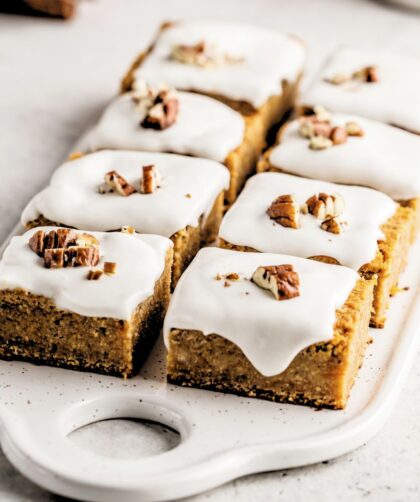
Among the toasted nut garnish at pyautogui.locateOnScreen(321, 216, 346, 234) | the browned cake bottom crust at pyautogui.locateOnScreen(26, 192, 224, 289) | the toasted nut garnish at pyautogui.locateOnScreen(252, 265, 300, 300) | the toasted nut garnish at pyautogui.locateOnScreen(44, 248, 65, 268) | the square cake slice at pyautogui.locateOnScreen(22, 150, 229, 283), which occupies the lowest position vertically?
the browned cake bottom crust at pyautogui.locateOnScreen(26, 192, 224, 289)

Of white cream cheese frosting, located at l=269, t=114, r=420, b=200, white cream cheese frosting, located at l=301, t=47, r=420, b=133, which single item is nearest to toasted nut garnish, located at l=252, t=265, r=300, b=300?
white cream cheese frosting, located at l=269, t=114, r=420, b=200

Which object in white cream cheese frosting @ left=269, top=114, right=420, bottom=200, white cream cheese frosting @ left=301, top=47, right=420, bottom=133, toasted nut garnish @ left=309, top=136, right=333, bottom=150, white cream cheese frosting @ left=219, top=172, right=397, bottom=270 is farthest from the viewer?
white cream cheese frosting @ left=301, top=47, right=420, bottom=133

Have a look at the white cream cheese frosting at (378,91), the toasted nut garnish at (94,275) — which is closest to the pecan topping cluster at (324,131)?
the white cream cheese frosting at (378,91)

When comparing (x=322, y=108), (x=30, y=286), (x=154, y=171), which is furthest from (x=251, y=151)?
(x=30, y=286)

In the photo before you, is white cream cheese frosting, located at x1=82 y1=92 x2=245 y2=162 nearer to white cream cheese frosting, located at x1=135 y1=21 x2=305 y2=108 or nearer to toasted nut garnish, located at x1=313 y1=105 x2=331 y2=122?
white cream cheese frosting, located at x1=135 y1=21 x2=305 y2=108

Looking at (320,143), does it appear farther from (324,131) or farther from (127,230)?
(127,230)

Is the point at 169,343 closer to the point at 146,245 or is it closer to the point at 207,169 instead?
the point at 146,245
